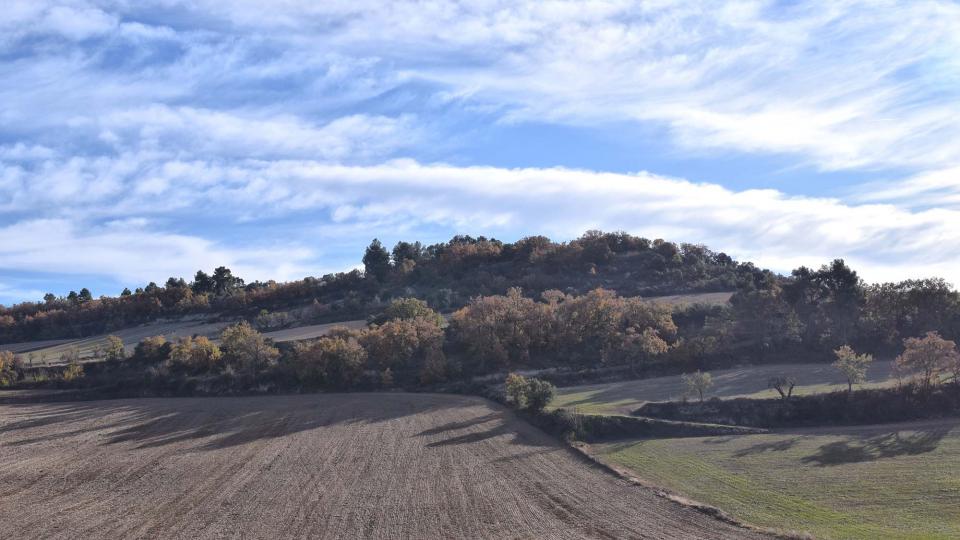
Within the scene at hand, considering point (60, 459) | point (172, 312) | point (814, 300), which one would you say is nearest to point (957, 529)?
point (60, 459)

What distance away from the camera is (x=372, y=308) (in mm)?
106062

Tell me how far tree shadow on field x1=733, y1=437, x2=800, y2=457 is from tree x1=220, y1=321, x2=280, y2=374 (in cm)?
4913

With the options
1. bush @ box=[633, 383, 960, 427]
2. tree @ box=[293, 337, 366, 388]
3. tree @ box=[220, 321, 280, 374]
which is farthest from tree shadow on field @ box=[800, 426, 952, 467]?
tree @ box=[220, 321, 280, 374]

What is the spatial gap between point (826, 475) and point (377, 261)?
372ft

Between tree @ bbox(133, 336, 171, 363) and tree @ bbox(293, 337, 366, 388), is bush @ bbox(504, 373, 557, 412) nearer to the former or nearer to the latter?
tree @ bbox(293, 337, 366, 388)

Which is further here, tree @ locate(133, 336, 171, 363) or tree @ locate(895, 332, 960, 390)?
Result: tree @ locate(133, 336, 171, 363)

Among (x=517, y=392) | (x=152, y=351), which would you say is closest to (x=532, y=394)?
(x=517, y=392)

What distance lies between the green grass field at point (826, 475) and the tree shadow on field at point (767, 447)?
5 cm

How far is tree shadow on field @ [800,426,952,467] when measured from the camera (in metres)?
36.1

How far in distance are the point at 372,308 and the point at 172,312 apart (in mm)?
43442

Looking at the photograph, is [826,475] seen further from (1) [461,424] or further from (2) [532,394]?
(1) [461,424]

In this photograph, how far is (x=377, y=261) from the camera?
5487 inches

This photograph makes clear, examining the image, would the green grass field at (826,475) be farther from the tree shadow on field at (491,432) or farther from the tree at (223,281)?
the tree at (223,281)

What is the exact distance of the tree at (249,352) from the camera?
237 ft
